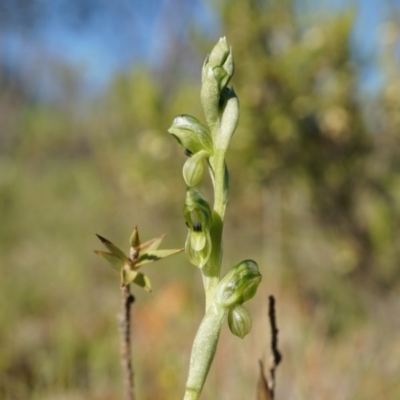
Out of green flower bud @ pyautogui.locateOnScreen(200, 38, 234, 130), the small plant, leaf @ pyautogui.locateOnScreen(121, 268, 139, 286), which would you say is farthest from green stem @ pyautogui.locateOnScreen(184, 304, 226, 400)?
green flower bud @ pyautogui.locateOnScreen(200, 38, 234, 130)

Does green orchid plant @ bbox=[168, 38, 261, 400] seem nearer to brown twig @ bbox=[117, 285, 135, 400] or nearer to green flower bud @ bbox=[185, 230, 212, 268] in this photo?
green flower bud @ bbox=[185, 230, 212, 268]

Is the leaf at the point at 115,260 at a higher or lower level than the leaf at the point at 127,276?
higher

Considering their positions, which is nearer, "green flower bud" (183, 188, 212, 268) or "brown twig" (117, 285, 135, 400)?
"green flower bud" (183, 188, 212, 268)

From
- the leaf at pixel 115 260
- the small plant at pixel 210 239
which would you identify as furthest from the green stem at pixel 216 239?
the leaf at pixel 115 260

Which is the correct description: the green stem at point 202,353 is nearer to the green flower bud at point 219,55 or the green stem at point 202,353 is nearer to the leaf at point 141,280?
the leaf at point 141,280

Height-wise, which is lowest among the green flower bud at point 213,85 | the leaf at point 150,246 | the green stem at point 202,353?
the green stem at point 202,353

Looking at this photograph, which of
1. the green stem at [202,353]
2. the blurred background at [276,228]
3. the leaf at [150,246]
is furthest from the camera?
the blurred background at [276,228]
